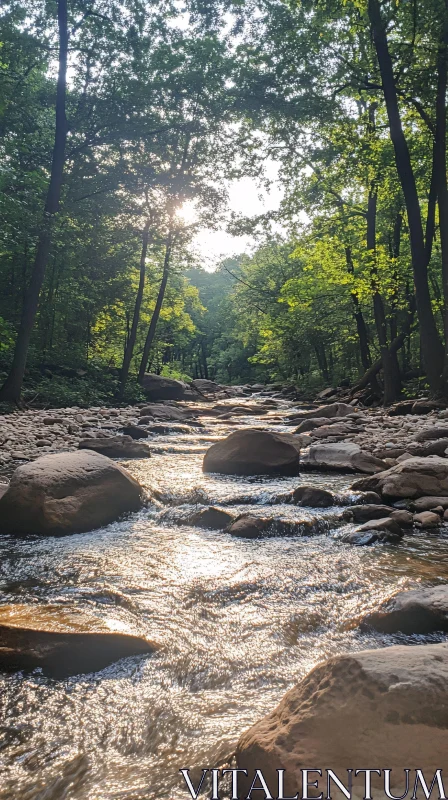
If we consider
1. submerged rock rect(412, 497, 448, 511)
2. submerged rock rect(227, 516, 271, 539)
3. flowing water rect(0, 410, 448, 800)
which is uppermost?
submerged rock rect(412, 497, 448, 511)

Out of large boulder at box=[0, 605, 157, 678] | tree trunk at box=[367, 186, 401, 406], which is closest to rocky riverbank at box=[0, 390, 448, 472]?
tree trunk at box=[367, 186, 401, 406]

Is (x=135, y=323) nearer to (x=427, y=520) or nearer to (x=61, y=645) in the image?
(x=427, y=520)

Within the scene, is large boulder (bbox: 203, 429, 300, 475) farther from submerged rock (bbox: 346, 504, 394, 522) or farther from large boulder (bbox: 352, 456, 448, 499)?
submerged rock (bbox: 346, 504, 394, 522)

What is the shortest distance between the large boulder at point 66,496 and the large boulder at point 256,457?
7.57 feet

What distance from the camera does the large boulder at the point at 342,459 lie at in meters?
7.85

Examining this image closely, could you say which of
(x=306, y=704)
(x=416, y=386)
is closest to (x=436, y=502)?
(x=306, y=704)

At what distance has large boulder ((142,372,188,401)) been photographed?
76.0ft

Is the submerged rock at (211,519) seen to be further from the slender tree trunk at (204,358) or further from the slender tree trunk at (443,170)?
Result: the slender tree trunk at (204,358)

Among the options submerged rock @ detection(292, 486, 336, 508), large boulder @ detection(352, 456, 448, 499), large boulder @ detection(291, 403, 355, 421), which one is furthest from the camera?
large boulder @ detection(291, 403, 355, 421)

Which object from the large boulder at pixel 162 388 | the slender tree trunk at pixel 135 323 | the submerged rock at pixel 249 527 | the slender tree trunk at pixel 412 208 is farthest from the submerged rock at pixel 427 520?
the large boulder at pixel 162 388

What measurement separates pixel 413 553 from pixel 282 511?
1769 mm

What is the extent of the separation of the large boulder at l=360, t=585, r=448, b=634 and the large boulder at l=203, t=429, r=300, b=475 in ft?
15.6

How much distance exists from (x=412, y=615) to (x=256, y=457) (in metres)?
5.06

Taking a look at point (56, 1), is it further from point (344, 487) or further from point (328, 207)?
point (344, 487)
